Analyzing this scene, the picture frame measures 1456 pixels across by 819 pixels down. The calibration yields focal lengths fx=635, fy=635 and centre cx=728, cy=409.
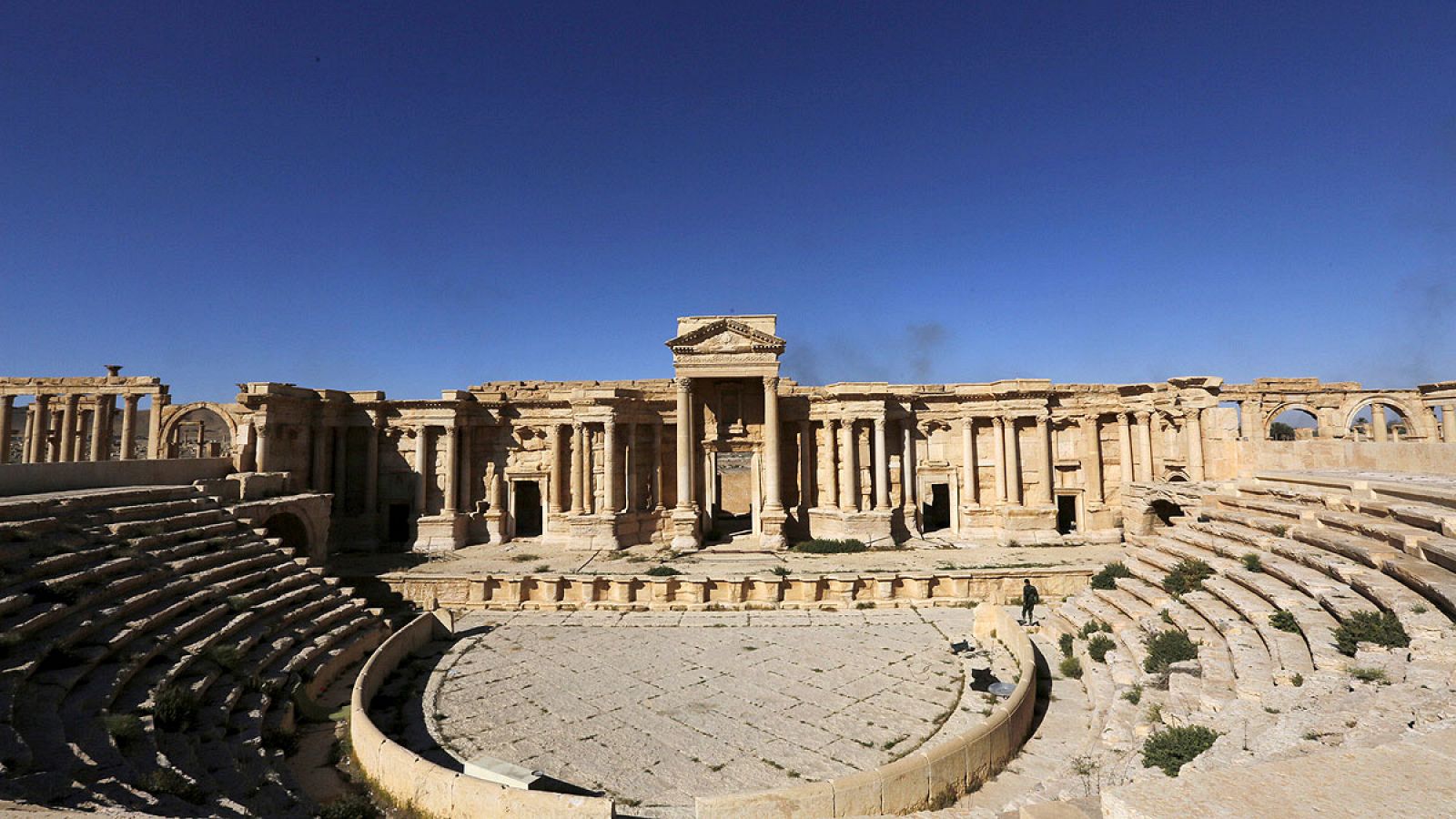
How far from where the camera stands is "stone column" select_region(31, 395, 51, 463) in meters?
24.4

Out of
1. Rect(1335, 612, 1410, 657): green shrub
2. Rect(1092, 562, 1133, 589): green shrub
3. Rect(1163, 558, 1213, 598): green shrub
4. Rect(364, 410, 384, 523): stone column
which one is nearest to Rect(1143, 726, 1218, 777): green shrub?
Rect(1335, 612, 1410, 657): green shrub

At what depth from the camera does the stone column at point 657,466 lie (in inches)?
988

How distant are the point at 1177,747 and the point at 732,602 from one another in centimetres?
1136

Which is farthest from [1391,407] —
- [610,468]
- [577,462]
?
[577,462]

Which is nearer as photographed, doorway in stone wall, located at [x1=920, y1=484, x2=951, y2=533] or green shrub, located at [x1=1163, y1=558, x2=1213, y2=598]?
green shrub, located at [x1=1163, y1=558, x2=1213, y2=598]

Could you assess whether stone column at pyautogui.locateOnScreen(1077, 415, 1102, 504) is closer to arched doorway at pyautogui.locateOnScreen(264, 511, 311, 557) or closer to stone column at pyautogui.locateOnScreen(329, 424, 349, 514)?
arched doorway at pyautogui.locateOnScreen(264, 511, 311, 557)

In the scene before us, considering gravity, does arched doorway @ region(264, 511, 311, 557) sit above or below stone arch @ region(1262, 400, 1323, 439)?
below

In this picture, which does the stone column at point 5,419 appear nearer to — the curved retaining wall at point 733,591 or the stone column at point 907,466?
the curved retaining wall at point 733,591

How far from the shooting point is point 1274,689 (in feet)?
24.6

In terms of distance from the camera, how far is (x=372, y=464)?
952 inches

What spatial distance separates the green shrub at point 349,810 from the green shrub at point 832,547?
15845mm

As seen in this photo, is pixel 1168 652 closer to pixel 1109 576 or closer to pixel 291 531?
pixel 1109 576

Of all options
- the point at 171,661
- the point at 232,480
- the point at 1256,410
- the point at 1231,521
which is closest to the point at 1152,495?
the point at 1231,521

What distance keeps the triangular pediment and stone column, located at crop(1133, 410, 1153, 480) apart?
13214 millimetres
